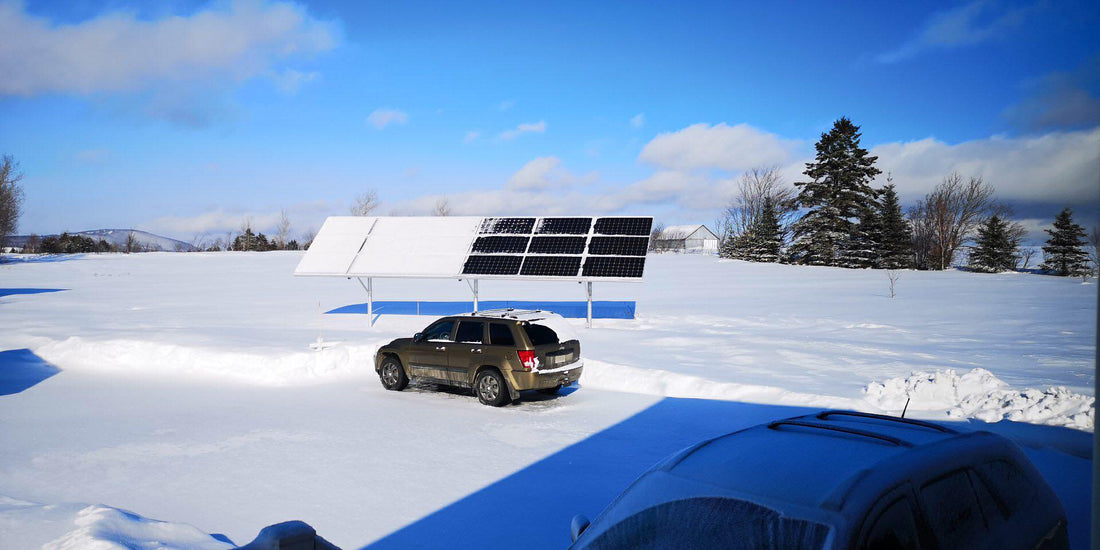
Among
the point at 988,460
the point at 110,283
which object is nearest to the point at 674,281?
the point at 110,283

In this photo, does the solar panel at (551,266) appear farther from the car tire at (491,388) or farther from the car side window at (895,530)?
the car side window at (895,530)

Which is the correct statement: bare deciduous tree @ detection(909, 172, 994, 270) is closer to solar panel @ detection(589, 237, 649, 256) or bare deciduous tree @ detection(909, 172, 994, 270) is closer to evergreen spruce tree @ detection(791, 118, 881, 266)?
evergreen spruce tree @ detection(791, 118, 881, 266)

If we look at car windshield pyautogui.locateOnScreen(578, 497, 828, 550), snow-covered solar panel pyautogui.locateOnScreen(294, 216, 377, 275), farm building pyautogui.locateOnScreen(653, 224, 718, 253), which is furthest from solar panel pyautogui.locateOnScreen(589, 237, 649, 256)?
farm building pyautogui.locateOnScreen(653, 224, 718, 253)

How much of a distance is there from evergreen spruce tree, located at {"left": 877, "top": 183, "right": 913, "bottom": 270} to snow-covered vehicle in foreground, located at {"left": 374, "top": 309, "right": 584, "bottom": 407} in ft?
187

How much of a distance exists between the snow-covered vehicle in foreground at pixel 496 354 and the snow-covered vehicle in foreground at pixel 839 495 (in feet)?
25.6

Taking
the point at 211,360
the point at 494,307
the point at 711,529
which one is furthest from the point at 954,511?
the point at 494,307

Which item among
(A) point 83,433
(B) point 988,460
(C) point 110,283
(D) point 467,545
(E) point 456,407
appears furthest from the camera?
(C) point 110,283

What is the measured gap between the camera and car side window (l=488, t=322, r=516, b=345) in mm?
11938

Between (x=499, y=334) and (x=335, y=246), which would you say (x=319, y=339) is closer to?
(x=335, y=246)

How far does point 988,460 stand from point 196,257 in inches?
3336

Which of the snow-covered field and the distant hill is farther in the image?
the distant hill

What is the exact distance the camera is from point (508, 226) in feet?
80.7

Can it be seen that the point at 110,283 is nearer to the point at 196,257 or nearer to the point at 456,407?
the point at 196,257

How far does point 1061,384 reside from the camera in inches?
482
